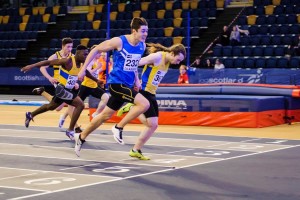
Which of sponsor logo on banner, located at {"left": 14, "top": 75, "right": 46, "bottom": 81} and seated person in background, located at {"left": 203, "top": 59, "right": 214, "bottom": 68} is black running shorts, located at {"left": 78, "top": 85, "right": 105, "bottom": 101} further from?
sponsor logo on banner, located at {"left": 14, "top": 75, "right": 46, "bottom": 81}

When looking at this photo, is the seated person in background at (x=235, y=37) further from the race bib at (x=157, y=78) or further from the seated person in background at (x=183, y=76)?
the race bib at (x=157, y=78)

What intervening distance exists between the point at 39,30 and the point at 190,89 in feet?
61.6

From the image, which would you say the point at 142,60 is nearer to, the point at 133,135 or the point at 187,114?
the point at 133,135

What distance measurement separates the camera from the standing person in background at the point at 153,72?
415 inches

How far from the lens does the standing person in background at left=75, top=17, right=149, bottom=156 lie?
1021 cm

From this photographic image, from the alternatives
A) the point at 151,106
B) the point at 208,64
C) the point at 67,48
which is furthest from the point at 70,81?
the point at 208,64

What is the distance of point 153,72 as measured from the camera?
1116 cm

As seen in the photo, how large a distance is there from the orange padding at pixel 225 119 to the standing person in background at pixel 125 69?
23.1ft

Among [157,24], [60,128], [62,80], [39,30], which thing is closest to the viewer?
[62,80]

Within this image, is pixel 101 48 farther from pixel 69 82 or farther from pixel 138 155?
pixel 69 82

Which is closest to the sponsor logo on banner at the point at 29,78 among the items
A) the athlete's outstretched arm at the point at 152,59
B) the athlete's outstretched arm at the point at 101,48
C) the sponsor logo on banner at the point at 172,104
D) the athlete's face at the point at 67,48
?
the sponsor logo on banner at the point at 172,104

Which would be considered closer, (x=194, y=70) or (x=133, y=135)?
(x=133, y=135)

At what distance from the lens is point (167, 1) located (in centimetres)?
3434

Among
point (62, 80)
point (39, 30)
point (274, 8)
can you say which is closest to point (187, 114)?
point (62, 80)
